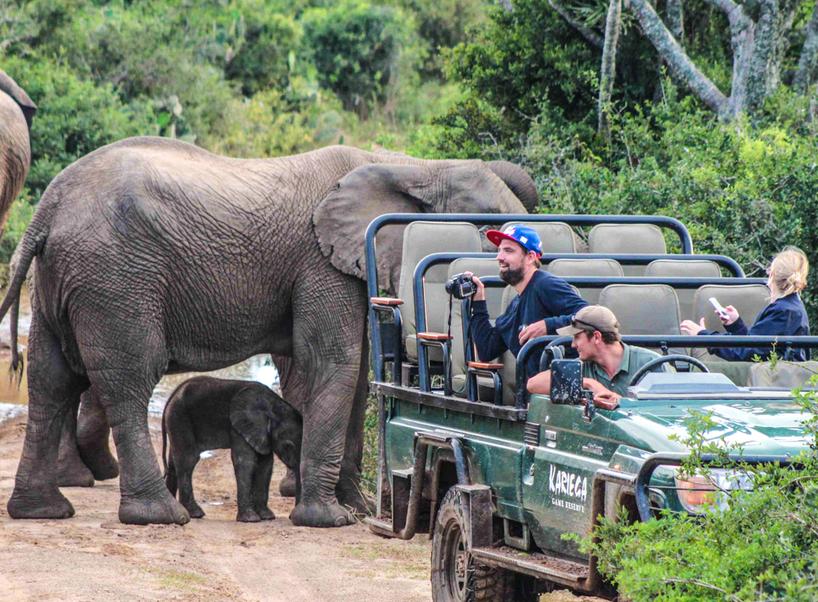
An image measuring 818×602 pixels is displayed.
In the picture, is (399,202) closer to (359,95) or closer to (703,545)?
(703,545)

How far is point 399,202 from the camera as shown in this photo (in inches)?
389

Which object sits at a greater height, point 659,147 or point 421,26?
point 421,26

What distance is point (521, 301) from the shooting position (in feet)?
19.7

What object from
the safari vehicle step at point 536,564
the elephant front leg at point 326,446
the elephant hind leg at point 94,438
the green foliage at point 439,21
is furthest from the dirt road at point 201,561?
the green foliage at point 439,21

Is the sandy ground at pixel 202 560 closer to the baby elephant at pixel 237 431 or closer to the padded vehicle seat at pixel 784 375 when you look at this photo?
the baby elephant at pixel 237 431

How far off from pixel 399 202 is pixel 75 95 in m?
12.0

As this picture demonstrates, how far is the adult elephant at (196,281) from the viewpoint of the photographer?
30.4 feet

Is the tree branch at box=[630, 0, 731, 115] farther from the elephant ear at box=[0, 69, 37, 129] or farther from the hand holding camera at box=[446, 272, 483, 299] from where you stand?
the hand holding camera at box=[446, 272, 483, 299]

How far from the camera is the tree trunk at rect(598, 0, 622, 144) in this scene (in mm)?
11867

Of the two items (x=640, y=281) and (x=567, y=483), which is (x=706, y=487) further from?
(x=640, y=281)

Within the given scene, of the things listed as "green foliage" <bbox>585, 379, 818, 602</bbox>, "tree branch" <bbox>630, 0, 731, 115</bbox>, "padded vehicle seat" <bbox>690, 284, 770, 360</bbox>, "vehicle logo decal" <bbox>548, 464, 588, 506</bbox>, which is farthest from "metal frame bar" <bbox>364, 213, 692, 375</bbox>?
"tree branch" <bbox>630, 0, 731, 115</bbox>

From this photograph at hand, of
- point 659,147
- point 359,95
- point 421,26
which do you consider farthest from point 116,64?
point 659,147

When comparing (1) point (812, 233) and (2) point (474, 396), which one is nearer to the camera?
(2) point (474, 396)

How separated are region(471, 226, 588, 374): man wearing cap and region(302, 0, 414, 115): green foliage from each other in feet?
84.8
